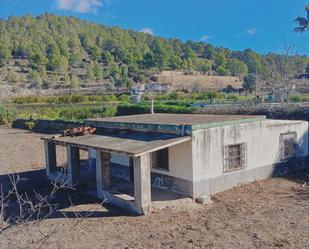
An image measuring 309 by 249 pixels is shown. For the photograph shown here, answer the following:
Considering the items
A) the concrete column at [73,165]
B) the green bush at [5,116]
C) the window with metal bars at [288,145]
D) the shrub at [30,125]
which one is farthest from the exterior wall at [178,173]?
the green bush at [5,116]

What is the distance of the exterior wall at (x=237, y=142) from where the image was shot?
37.9ft

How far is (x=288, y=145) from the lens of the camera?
14.7 meters

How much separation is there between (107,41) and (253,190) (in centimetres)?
15996

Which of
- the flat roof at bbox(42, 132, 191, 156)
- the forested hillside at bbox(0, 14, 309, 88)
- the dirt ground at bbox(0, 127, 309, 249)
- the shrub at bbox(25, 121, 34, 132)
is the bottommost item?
the dirt ground at bbox(0, 127, 309, 249)

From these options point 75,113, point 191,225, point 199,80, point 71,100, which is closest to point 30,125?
point 75,113

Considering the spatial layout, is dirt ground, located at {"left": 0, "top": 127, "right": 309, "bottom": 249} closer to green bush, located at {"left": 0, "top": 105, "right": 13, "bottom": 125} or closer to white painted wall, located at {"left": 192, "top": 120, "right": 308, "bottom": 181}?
white painted wall, located at {"left": 192, "top": 120, "right": 308, "bottom": 181}

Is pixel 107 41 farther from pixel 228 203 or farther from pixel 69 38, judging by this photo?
pixel 228 203

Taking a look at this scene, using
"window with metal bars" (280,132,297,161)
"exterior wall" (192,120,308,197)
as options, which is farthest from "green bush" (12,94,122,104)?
"exterior wall" (192,120,308,197)

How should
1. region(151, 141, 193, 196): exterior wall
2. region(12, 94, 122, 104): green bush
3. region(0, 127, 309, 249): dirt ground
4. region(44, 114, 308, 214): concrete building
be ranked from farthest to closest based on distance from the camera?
region(12, 94, 122, 104): green bush
region(151, 141, 193, 196): exterior wall
region(44, 114, 308, 214): concrete building
region(0, 127, 309, 249): dirt ground

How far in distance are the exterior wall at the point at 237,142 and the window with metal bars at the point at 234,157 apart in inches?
5.5

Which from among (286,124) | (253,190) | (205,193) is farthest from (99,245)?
(286,124)

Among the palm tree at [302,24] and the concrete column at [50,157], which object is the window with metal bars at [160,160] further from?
the palm tree at [302,24]

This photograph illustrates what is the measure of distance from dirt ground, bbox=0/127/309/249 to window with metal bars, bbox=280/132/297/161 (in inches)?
77.6

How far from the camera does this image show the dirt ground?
27.7 feet
